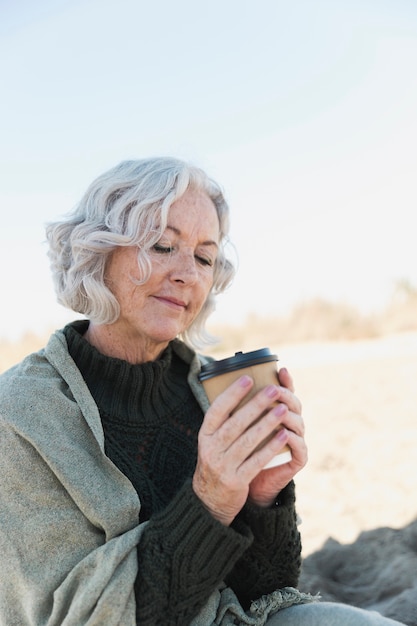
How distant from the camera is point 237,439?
1.52 m

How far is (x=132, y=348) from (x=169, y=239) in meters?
0.37

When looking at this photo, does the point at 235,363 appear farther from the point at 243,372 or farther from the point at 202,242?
the point at 202,242

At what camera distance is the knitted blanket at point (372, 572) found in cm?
273

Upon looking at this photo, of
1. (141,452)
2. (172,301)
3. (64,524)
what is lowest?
(64,524)

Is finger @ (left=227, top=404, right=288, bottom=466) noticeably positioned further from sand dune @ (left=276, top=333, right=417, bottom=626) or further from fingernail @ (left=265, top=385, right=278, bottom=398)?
sand dune @ (left=276, top=333, right=417, bottom=626)

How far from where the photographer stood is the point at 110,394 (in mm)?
2004

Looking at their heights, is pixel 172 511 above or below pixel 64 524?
above

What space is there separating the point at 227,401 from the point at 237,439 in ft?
0.31

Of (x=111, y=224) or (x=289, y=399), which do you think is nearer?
(x=289, y=399)

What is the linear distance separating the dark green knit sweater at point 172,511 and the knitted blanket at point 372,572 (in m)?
1.03

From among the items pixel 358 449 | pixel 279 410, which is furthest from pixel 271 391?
pixel 358 449

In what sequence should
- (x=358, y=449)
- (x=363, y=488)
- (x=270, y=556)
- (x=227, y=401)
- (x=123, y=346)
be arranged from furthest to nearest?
(x=358, y=449) < (x=363, y=488) < (x=123, y=346) < (x=270, y=556) < (x=227, y=401)

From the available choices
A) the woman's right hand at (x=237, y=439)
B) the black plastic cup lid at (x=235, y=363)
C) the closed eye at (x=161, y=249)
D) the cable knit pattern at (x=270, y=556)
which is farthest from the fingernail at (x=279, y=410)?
the closed eye at (x=161, y=249)

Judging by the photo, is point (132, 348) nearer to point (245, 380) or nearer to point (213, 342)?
point (213, 342)
